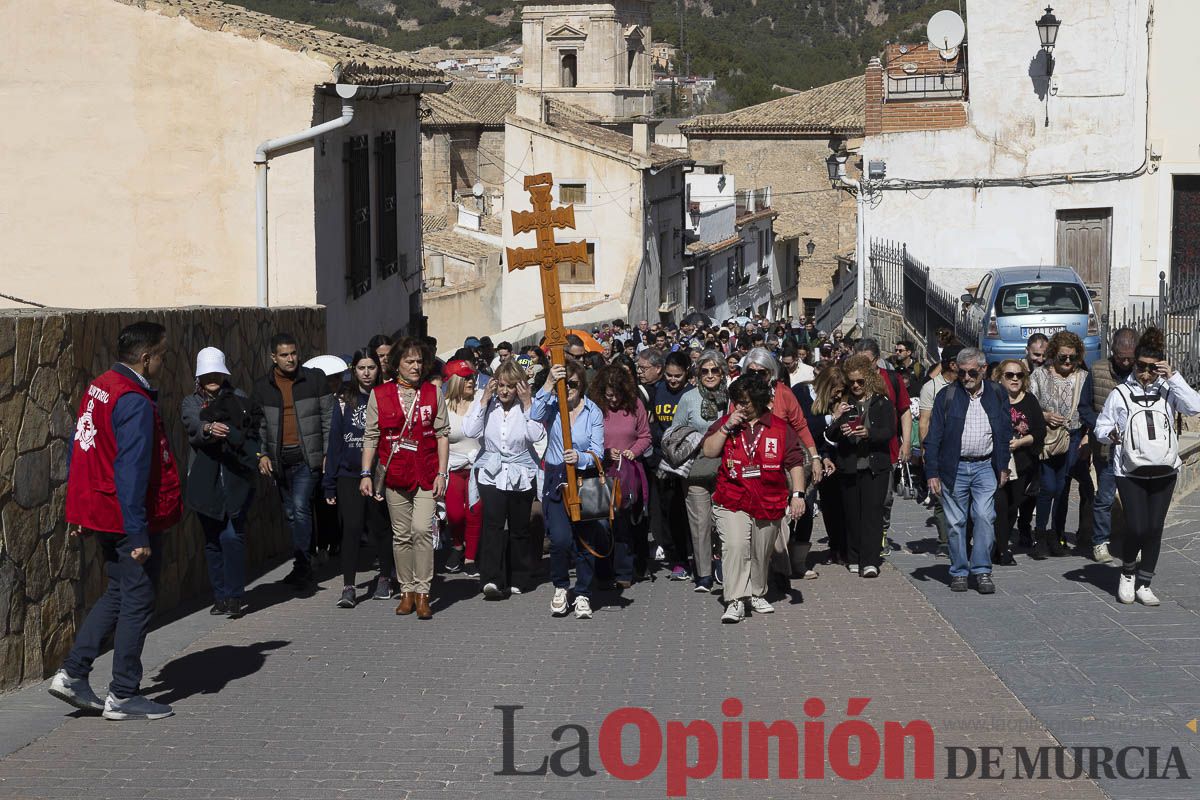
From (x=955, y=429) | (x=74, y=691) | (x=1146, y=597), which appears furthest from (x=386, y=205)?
(x=74, y=691)

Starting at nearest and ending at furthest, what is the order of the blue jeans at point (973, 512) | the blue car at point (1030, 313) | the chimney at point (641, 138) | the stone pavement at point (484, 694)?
the stone pavement at point (484, 694), the blue jeans at point (973, 512), the blue car at point (1030, 313), the chimney at point (641, 138)

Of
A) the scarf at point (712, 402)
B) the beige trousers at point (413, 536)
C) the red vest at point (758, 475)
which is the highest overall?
the scarf at point (712, 402)

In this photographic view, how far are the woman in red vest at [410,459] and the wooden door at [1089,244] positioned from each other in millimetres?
23932

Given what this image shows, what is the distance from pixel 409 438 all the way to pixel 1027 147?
78.8ft

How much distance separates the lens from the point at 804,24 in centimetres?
15012

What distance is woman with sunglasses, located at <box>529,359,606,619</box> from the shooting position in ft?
34.3

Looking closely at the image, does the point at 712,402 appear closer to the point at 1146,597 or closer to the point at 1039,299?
the point at 1146,597

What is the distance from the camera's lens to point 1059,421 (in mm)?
12164

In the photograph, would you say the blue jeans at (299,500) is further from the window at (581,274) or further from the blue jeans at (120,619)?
the window at (581,274)

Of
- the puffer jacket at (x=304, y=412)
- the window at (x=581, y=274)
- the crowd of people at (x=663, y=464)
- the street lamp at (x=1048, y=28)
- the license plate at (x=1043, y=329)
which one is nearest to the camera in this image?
the crowd of people at (x=663, y=464)

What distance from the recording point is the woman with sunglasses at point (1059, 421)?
1226 centimetres

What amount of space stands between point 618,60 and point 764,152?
55.1 feet

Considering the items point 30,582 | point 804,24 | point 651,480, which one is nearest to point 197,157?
point 651,480

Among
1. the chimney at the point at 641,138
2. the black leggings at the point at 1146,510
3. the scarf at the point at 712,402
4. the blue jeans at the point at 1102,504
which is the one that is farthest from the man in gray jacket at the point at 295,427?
the chimney at the point at 641,138
